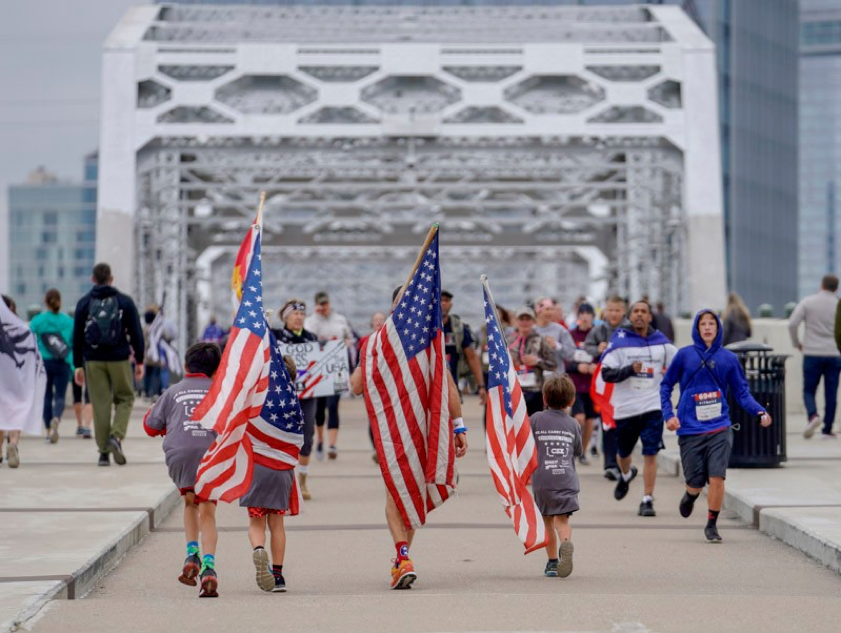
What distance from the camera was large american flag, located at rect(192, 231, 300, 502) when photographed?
28.6 ft

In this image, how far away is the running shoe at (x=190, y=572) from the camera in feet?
28.0

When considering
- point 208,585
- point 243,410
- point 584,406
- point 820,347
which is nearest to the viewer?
point 208,585

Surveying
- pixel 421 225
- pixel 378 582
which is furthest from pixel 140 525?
pixel 421 225

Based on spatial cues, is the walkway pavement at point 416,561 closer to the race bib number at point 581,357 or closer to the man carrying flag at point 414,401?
the man carrying flag at point 414,401

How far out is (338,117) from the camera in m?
32.4

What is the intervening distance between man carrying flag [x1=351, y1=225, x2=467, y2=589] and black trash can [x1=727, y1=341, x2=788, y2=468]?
5912mm

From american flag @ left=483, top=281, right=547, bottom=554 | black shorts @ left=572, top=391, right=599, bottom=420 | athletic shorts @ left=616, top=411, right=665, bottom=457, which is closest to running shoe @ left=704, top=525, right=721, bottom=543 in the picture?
american flag @ left=483, top=281, right=547, bottom=554

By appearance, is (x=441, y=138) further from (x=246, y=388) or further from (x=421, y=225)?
(x=246, y=388)

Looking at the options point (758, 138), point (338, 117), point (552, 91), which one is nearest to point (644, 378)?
point (338, 117)

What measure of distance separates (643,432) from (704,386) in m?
1.92

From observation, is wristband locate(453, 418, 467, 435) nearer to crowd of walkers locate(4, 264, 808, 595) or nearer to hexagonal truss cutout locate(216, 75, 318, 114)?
crowd of walkers locate(4, 264, 808, 595)

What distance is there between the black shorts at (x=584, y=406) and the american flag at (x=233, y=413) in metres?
7.89

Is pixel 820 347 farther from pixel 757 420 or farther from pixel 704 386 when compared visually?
pixel 704 386

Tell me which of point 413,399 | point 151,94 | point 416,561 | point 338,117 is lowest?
point 416,561
